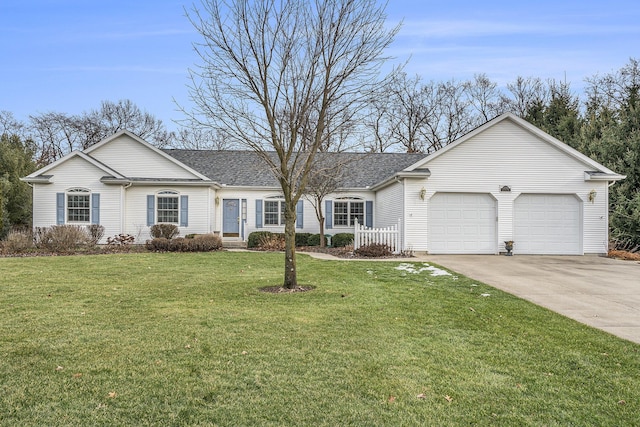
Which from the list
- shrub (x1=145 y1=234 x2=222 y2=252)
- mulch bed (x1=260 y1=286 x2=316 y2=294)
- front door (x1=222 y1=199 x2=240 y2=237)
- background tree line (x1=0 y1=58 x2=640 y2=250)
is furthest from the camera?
background tree line (x1=0 y1=58 x2=640 y2=250)

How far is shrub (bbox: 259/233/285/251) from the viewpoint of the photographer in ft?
59.5

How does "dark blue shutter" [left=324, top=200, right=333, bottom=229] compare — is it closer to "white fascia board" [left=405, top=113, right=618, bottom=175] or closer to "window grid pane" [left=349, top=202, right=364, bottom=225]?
"window grid pane" [left=349, top=202, right=364, bottom=225]

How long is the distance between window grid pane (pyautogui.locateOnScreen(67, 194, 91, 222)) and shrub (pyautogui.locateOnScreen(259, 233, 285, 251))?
7.63 m

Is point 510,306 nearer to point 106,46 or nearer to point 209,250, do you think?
point 209,250

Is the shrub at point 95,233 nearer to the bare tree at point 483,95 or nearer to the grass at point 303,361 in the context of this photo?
the grass at point 303,361

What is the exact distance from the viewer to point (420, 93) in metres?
36.3

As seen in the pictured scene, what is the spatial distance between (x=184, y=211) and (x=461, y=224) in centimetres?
1171

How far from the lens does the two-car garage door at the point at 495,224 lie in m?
16.2

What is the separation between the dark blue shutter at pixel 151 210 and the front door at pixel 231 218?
3.18m

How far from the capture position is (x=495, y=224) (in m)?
16.3

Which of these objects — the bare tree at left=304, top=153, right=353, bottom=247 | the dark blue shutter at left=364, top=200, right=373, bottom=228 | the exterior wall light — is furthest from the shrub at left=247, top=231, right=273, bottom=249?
the exterior wall light

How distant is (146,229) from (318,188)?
788 centimetres

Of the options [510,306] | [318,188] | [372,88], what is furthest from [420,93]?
[510,306]

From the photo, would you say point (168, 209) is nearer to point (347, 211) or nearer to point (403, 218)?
point (347, 211)
